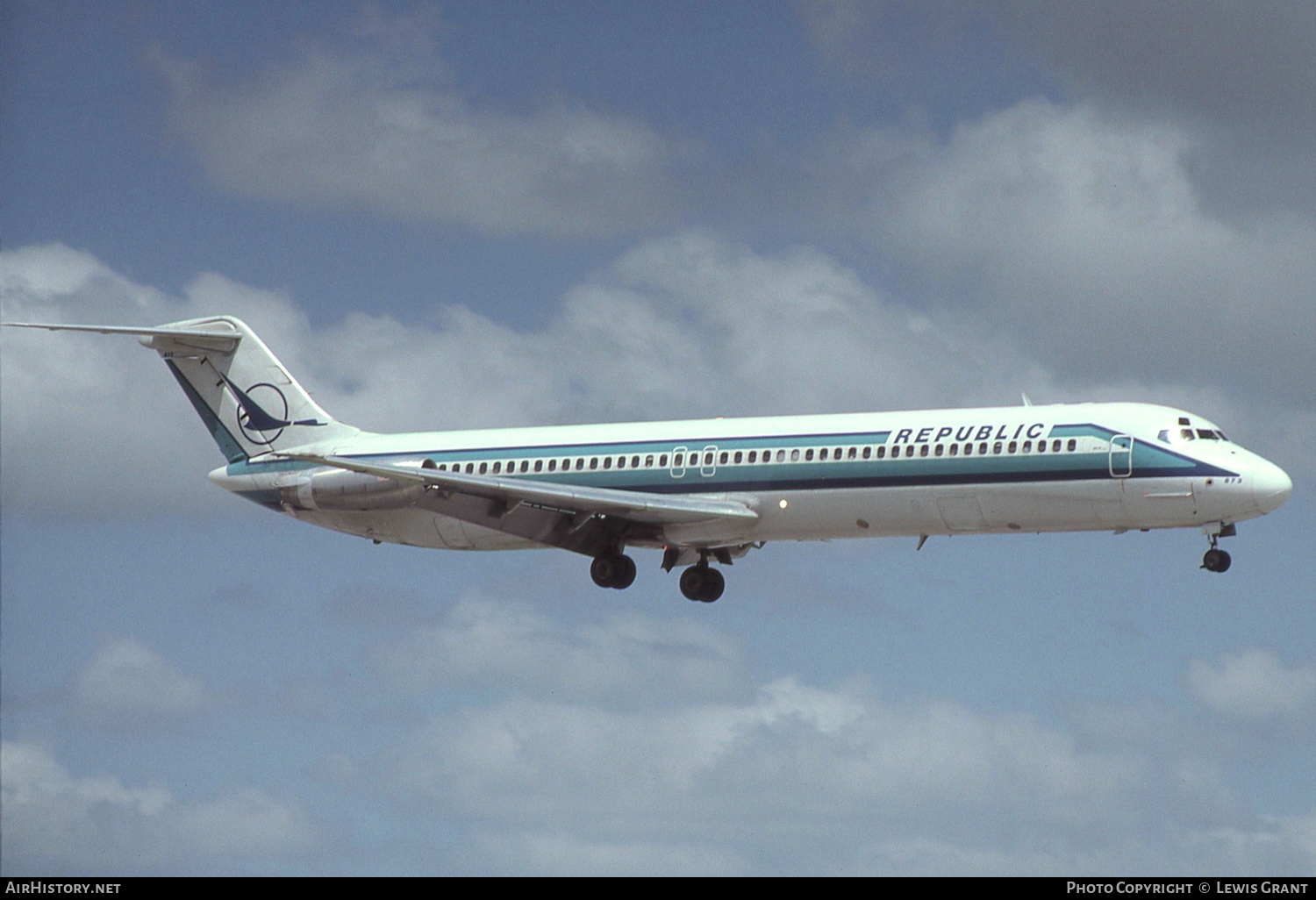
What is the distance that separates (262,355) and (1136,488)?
26.2m

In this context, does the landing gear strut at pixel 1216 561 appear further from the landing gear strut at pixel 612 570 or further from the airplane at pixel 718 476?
the landing gear strut at pixel 612 570

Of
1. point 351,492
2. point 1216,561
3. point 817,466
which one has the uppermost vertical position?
point 351,492

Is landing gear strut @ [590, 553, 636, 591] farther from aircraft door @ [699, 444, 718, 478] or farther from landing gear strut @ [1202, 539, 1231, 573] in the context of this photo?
landing gear strut @ [1202, 539, 1231, 573]

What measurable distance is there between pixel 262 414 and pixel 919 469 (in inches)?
818

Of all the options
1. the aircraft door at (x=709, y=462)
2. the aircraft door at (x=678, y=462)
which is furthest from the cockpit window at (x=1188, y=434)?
A: the aircraft door at (x=678, y=462)

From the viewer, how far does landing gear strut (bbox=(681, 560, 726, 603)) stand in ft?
166

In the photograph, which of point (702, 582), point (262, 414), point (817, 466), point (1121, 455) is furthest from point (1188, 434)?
point (262, 414)

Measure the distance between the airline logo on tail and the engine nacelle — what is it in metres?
3.42

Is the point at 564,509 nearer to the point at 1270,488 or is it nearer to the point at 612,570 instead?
the point at 612,570

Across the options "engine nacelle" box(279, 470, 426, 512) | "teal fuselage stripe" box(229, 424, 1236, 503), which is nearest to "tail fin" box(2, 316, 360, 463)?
"engine nacelle" box(279, 470, 426, 512)

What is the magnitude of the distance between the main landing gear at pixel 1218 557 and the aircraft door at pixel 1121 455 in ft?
8.21

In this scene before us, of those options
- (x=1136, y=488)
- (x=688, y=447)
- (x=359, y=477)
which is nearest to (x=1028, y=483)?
(x=1136, y=488)

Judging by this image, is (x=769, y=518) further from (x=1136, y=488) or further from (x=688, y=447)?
(x=1136, y=488)

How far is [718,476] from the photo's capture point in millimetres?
46219
